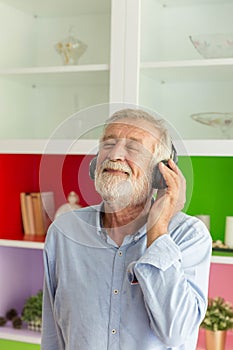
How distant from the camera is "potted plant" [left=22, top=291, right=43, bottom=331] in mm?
2656

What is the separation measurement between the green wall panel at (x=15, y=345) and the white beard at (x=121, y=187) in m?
1.38

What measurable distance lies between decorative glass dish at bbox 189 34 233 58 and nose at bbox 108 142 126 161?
118cm

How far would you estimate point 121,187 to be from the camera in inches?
52.2

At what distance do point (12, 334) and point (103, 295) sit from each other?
4.27ft

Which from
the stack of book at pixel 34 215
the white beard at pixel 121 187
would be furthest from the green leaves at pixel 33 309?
the white beard at pixel 121 187

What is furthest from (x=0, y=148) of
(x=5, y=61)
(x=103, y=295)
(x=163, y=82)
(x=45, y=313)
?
(x=103, y=295)

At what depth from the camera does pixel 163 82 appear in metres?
2.63

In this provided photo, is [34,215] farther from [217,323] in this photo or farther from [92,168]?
[92,168]

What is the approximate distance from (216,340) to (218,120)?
805 mm

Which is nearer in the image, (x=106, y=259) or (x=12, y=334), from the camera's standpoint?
(x=106, y=259)

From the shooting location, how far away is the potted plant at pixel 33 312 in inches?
105

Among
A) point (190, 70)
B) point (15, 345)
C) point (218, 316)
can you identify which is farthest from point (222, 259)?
point (15, 345)

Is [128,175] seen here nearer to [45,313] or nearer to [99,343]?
[99,343]

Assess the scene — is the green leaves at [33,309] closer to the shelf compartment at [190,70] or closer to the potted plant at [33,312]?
the potted plant at [33,312]
